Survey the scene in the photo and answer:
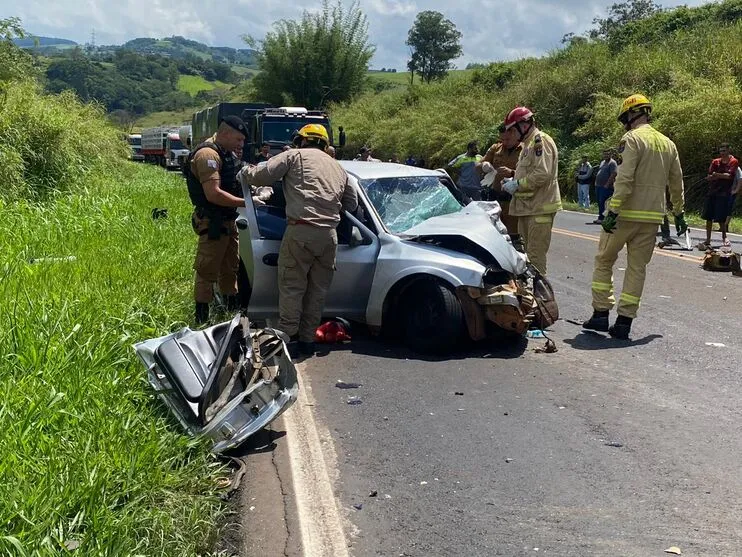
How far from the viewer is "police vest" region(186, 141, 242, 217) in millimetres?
6723

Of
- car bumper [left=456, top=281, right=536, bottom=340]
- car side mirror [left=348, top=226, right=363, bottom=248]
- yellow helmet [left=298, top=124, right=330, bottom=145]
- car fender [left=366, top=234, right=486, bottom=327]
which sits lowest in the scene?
car bumper [left=456, top=281, right=536, bottom=340]

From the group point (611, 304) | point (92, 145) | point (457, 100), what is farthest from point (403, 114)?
point (611, 304)

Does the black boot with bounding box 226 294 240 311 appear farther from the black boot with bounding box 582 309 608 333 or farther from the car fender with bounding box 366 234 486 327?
the black boot with bounding box 582 309 608 333

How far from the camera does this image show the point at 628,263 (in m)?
7.05

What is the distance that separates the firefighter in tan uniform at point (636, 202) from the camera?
6.86m

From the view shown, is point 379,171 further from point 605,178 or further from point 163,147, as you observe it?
point 163,147

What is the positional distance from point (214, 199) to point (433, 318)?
6.82 feet

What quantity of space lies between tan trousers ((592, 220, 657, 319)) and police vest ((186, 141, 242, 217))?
3.40 meters

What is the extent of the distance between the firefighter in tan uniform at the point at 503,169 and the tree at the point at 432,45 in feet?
223

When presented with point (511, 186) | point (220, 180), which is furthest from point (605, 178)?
point (220, 180)

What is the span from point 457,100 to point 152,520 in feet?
125

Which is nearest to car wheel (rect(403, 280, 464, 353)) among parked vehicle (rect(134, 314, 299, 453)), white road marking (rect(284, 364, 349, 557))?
white road marking (rect(284, 364, 349, 557))

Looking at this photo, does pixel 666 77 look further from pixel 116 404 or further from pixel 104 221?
pixel 116 404

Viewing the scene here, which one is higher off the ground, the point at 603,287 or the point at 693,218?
the point at 603,287
